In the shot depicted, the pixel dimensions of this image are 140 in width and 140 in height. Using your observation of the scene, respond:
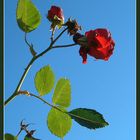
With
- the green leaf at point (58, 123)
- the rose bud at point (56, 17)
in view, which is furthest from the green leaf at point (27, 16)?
the green leaf at point (58, 123)

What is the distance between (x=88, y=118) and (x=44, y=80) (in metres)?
0.17

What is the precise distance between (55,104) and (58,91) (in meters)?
0.04

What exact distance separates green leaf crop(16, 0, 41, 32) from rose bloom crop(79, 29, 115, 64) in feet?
0.48

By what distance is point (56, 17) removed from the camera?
1.08m

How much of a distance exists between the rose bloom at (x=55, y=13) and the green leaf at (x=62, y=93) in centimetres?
21

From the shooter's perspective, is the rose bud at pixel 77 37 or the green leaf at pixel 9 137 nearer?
the green leaf at pixel 9 137

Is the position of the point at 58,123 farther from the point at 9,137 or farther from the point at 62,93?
the point at 9,137

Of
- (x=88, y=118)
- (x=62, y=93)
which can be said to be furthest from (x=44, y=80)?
(x=88, y=118)

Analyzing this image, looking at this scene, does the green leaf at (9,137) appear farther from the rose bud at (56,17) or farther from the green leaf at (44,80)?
the rose bud at (56,17)

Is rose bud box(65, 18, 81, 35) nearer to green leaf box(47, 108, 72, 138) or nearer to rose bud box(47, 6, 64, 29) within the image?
rose bud box(47, 6, 64, 29)

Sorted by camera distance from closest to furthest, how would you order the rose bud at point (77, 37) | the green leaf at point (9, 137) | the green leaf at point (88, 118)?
the green leaf at point (9, 137), the green leaf at point (88, 118), the rose bud at point (77, 37)

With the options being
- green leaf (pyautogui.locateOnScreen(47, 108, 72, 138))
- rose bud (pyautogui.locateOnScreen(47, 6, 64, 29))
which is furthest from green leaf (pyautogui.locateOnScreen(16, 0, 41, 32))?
green leaf (pyautogui.locateOnScreen(47, 108, 72, 138))

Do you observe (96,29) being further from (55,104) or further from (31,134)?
(31,134)

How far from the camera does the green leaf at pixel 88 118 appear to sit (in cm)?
88
